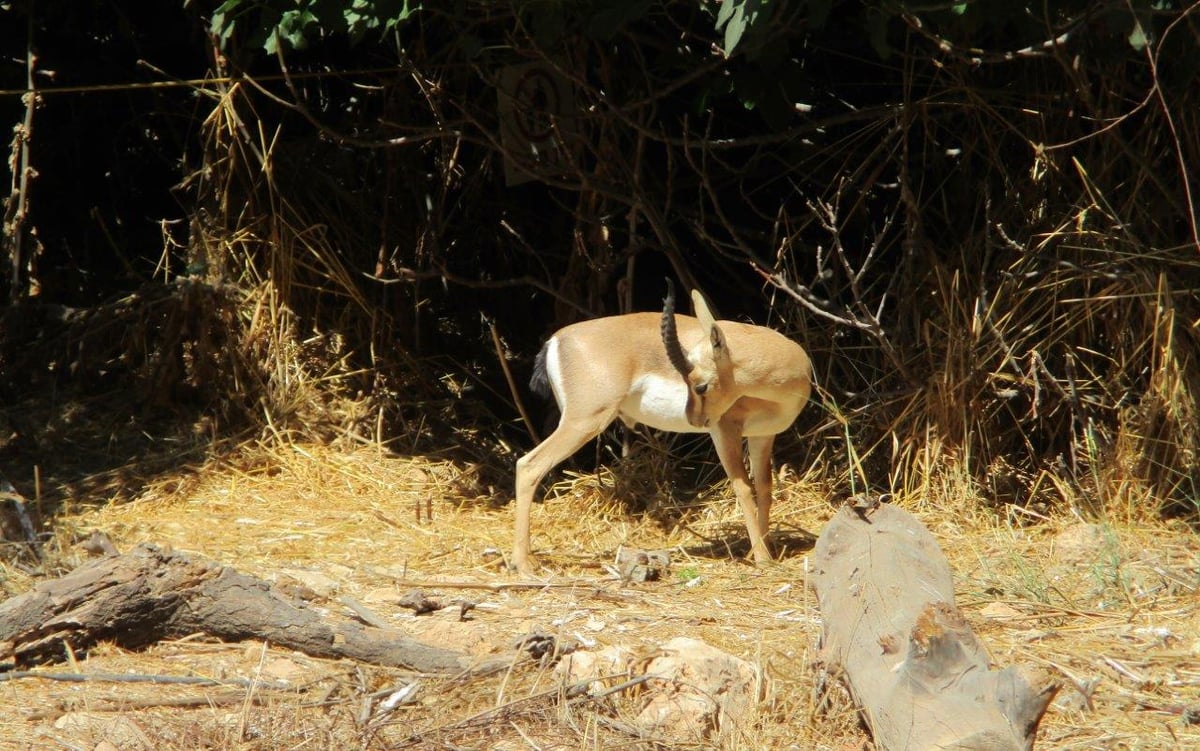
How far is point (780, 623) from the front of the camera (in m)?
5.00

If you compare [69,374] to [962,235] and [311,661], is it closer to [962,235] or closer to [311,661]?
[311,661]

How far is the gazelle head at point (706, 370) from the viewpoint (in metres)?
5.70

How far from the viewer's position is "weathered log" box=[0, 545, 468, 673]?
4.30m

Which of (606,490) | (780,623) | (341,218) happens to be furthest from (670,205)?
(780,623)

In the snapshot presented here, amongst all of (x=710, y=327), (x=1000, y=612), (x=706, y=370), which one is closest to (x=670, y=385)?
(x=706, y=370)

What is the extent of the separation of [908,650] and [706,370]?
7.98ft

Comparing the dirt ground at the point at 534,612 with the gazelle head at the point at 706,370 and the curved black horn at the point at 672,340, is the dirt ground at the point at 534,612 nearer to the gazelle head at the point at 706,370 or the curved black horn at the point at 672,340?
the gazelle head at the point at 706,370

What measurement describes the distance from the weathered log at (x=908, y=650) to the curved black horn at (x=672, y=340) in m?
1.35

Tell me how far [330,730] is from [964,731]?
5.72 ft

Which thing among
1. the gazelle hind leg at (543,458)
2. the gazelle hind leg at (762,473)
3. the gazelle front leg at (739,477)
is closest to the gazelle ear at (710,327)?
the gazelle front leg at (739,477)

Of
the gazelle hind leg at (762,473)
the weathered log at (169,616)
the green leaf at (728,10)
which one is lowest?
the gazelle hind leg at (762,473)

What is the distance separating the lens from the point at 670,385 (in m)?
5.91

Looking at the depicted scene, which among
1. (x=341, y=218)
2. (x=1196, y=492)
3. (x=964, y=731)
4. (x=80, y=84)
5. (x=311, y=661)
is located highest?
(x=80, y=84)

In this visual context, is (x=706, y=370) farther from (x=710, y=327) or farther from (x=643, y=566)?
(x=643, y=566)
